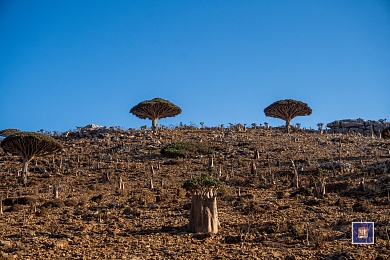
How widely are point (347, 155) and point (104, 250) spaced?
96.7 feet

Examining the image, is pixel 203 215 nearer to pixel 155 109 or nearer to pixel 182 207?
pixel 182 207

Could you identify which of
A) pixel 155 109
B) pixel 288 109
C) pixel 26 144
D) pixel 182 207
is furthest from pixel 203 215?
pixel 288 109

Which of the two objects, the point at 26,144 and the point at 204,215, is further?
the point at 26,144

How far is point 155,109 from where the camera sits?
2233 inches

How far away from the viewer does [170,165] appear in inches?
1364

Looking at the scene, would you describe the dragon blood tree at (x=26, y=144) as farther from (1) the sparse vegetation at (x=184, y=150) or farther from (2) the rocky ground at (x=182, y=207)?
(1) the sparse vegetation at (x=184, y=150)

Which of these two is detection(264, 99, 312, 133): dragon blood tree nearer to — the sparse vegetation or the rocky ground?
the rocky ground

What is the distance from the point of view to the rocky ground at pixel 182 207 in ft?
40.7

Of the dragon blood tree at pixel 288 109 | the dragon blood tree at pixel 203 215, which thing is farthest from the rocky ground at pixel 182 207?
the dragon blood tree at pixel 288 109

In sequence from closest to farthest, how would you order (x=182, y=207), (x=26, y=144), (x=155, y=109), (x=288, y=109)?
(x=182, y=207) → (x=26, y=144) → (x=155, y=109) → (x=288, y=109)

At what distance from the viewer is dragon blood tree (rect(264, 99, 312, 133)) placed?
58031mm

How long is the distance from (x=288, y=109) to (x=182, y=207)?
42.0 meters

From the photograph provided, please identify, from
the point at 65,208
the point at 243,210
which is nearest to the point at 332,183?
the point at 243,210

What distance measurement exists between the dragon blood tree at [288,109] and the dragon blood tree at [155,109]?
13256 mm
